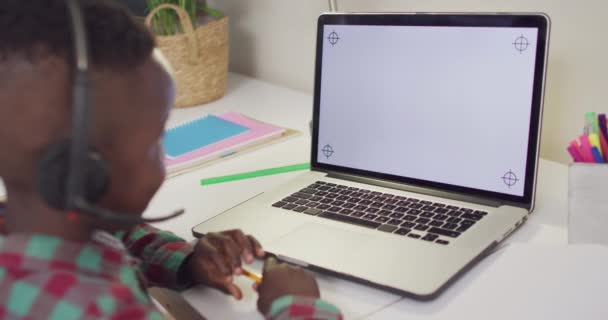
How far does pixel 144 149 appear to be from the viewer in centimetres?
53

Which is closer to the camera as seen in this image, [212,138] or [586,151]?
[586,151]

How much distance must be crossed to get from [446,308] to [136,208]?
29 centimetres

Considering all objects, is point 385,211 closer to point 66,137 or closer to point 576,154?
point 576,154

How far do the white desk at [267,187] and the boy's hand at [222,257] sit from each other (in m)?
0.01

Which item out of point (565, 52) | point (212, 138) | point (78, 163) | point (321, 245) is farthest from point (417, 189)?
point (78, 163)

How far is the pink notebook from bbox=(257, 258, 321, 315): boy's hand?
37 cm

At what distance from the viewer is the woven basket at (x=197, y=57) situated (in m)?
1.23

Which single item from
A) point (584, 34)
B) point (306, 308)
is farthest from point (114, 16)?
point (584, 34)

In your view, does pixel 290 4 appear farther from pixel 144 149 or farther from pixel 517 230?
pixel 144 149

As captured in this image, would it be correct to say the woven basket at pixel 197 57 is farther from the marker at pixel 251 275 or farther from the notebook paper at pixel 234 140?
the marker at pixel 251 275

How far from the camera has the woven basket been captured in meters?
1.23

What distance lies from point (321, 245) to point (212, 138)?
44 centimetres

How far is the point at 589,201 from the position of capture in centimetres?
69

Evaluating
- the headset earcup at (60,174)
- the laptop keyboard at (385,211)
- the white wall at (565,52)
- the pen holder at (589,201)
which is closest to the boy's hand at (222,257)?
the laptop keyboard at (385,211)
